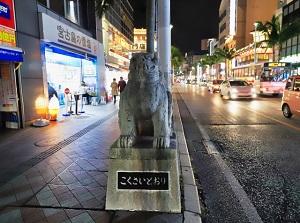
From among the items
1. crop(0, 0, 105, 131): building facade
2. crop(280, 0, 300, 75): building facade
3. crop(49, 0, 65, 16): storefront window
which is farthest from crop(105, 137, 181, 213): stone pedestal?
crop(280, 0, 300, 75): building facade

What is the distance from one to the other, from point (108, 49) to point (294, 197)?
24.4 metres

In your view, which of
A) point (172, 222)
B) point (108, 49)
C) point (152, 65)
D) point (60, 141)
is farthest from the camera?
point (108, 49)

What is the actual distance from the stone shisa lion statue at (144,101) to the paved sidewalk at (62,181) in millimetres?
915

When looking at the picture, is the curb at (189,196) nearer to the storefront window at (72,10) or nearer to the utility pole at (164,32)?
the utility pole at (164,32)

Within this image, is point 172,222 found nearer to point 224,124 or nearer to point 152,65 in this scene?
point 152,65

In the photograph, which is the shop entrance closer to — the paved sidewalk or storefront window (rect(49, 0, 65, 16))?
the paved sidewalk

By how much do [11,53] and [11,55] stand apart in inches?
2.6

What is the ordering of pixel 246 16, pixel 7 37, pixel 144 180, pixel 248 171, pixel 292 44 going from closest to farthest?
pixel 144 180, pixel 248 171, pixel 7 37, pixel 292 44, pixel 246 16

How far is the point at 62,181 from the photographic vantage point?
164 inches

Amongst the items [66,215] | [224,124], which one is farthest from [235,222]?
[224,124]

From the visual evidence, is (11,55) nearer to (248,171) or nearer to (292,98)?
(248,171)

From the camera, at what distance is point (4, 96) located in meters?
8.48

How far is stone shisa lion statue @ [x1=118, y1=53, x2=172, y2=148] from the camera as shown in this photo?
129 inches

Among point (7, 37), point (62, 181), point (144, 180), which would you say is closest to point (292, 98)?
point (144, 180)
